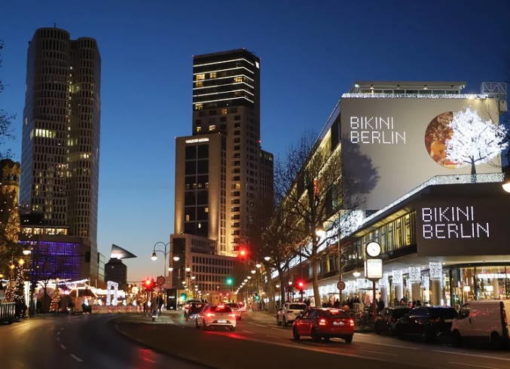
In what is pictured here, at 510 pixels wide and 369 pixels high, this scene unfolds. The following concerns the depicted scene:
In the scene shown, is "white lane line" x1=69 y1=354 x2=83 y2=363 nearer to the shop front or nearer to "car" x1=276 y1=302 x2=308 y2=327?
"car" x1=276 y1=302 x2=308 y2=327

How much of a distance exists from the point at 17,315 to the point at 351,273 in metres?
37.9

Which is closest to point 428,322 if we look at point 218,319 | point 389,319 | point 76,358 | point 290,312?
point 389,319

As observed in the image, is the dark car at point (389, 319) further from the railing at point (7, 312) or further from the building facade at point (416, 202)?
the railing at point (7, 312)

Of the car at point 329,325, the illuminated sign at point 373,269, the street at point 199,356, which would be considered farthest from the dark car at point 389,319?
the street at point 199,356

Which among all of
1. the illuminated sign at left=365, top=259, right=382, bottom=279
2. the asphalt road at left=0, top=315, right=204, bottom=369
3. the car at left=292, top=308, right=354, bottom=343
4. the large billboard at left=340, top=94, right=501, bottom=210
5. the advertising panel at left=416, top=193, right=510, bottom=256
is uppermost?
the large billboard at left=340, top=94, right=501, bottom=210

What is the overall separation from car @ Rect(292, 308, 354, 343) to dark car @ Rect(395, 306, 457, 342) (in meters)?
4.96

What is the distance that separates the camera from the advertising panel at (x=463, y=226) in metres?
52.1

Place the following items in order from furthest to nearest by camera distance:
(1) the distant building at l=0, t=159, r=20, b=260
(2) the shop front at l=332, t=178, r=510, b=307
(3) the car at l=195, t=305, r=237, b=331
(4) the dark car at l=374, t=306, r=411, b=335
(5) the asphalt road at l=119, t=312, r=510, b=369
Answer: (1) the distant building at l=0, t=159, r=20, b=260 → (2) the shop front at l=332, t=178, r=510, b=307 → (3) the car at l=195, t=305, r=237, b=331 → (4) the dark car at l=374, t=306, r=411, b=335 → (5) the asphalt road at l=119, t=312, r=510, b=369

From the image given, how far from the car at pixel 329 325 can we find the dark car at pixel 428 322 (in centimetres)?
496

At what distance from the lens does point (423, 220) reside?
176 ft

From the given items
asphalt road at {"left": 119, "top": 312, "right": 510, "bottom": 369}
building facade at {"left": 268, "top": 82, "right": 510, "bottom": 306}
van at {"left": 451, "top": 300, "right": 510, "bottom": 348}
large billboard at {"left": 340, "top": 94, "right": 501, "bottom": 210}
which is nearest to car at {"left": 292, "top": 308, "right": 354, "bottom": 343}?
van at {"left": 451, "top": 300, "right": 510, "bottom": 348}

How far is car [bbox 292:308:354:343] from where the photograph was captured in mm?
30391

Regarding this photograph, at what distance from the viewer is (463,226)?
2074 inches

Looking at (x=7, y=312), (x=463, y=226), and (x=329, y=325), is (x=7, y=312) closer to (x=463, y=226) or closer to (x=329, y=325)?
(x=329, y=325)
